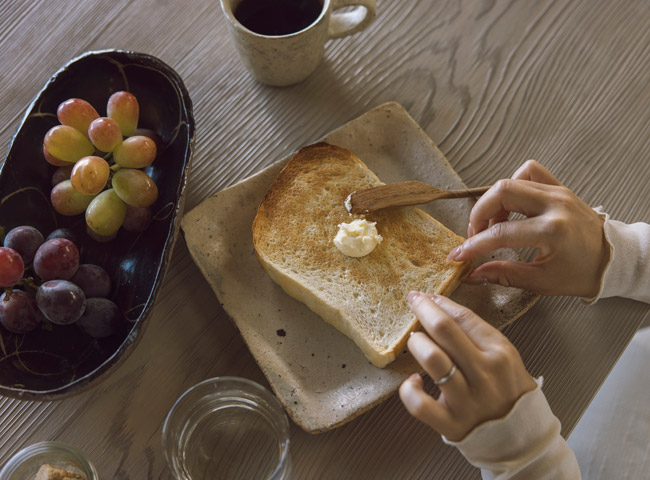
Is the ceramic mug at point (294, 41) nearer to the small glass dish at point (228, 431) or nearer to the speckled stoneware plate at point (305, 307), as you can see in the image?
the speckled stoneware plate at point (305, 307)

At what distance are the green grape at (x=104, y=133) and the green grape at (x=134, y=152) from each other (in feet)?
0.05

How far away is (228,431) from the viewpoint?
850mm

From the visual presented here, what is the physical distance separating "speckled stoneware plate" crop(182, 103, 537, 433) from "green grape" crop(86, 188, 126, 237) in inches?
4.4

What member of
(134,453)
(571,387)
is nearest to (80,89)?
(134,453)

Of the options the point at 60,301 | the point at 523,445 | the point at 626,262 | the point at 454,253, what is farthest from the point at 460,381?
the point at 60,301

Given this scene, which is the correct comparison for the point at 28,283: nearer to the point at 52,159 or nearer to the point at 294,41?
the point at 52,159

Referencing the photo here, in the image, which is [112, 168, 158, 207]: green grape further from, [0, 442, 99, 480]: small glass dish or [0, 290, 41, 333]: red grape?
[0, 442, 99, 480]: small glass dish

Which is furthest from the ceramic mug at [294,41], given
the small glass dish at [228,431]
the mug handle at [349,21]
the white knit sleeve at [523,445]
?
the white knit sleeve at [523,445]

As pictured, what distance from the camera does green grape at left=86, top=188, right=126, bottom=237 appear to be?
32.9 inches

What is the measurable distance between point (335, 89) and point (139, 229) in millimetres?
484

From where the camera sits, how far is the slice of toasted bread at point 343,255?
0.87 m

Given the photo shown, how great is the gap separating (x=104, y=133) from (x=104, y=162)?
4cm

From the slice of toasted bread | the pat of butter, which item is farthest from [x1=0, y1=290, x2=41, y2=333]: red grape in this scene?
the pat of butter

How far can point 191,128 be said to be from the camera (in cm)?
89
